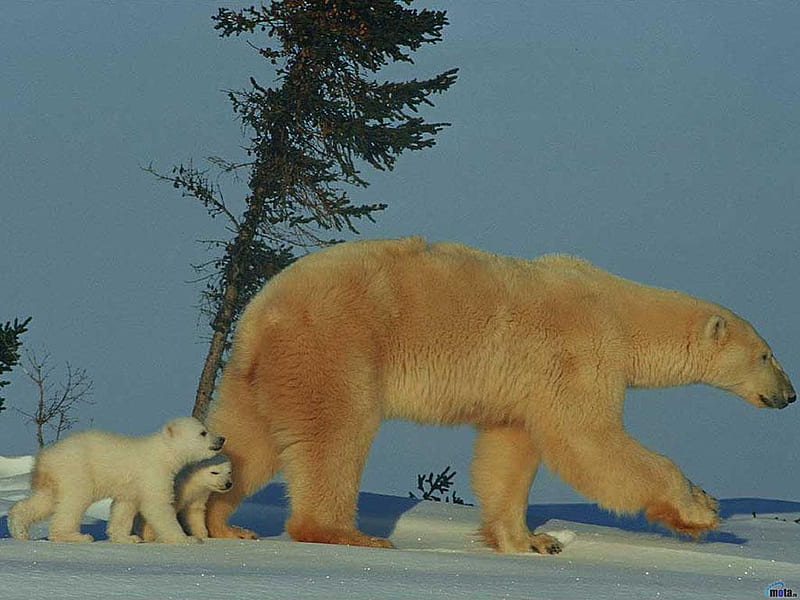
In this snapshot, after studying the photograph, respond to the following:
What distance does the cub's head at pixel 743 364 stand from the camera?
7.61 metres

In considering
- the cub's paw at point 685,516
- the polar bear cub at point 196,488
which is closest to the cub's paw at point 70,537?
the polar bear cub at point 196,488

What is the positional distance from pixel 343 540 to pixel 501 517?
Result: 1.24 metres

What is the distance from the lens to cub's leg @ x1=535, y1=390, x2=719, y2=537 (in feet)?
22.0

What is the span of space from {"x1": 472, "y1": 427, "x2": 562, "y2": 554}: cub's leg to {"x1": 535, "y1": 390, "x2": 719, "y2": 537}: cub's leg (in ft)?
1.65

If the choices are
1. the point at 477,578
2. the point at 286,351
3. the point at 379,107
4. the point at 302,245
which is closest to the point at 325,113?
the point at 379,107

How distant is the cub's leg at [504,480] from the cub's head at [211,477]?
168cm

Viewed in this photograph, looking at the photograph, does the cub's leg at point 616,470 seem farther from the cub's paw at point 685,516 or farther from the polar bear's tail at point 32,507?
the polar bear's tail at point 32,507

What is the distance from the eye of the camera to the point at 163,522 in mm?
6219

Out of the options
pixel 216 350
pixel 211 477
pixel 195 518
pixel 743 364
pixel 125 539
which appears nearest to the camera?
pixel 125 539

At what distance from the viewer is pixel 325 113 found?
14.8m

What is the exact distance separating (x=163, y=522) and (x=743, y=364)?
3838 mm

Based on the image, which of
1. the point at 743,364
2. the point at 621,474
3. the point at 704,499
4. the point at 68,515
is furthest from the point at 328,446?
the point at 743,364

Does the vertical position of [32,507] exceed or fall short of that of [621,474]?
it falls short

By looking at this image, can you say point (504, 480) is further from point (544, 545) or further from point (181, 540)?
point (181, 540)
